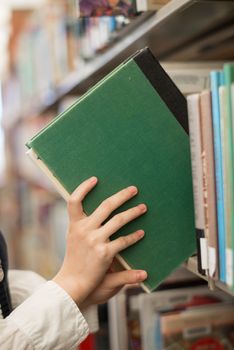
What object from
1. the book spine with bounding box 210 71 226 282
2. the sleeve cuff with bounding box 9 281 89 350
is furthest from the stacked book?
the sleeve cuff with bounding box 9 281 89 350

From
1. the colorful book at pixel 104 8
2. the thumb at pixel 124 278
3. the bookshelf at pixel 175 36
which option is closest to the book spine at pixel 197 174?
the thumb at pixel 124 278

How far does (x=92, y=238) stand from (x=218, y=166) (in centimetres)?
23

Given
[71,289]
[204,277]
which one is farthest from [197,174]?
[71,289]

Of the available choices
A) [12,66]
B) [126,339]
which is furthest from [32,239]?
[126,339]

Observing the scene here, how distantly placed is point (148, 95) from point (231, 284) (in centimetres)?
30

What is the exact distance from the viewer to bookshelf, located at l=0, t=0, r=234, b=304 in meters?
0.89

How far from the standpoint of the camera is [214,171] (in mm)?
671

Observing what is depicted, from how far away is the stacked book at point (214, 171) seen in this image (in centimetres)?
62

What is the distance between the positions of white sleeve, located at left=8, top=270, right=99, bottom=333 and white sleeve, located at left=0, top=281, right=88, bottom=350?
0.27 m

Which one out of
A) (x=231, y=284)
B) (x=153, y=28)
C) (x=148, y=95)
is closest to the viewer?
(x=231, y=284)

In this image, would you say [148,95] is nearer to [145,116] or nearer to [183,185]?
[145,116]

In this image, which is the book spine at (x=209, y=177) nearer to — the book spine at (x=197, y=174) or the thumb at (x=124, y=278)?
the book spine at (x=197, y=174)

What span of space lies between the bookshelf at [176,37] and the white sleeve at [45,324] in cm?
21

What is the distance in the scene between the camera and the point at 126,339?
1.19m
